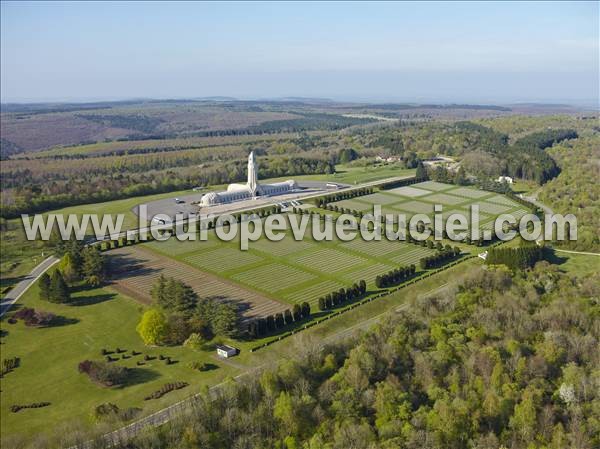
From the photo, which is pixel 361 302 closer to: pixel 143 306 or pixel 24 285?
pixel 143 306

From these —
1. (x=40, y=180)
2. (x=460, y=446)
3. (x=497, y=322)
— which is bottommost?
(x=460, y=446)

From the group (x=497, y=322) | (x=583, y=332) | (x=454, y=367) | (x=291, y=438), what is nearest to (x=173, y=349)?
(x=291, y=438)

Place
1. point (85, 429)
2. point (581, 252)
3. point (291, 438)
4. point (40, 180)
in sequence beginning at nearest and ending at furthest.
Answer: point (291, 438) < point (85, 429) < point (581, 252) < point (40, 180)

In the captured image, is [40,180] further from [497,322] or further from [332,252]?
[497,322]

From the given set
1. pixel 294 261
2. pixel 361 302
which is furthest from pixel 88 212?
pixel 361 302

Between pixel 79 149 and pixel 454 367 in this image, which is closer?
pixel 454 367

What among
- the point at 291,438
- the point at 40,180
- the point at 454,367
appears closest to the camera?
the point at 291,438

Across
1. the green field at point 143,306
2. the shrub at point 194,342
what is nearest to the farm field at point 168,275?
the green field at point 143,306

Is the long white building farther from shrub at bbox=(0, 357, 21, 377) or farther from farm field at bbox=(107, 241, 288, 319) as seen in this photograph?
Answer: shrub at bbox=(0, 357, 21, 377)
